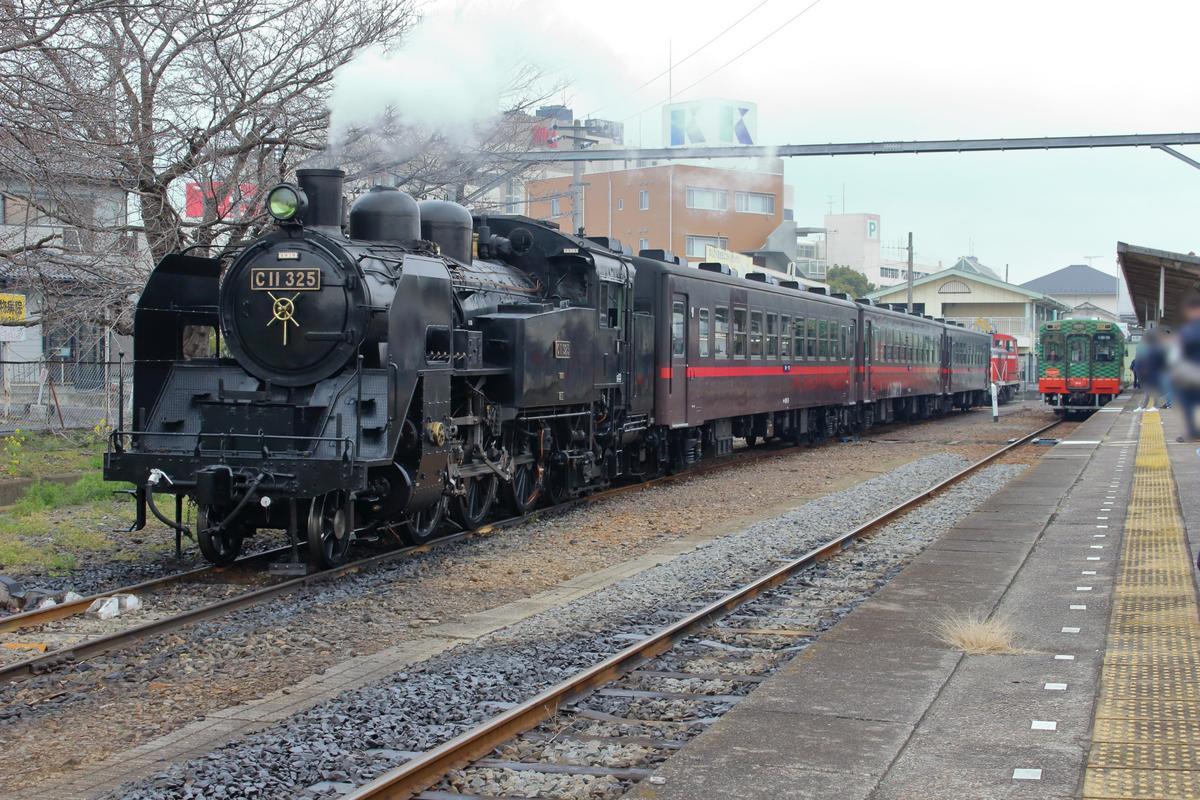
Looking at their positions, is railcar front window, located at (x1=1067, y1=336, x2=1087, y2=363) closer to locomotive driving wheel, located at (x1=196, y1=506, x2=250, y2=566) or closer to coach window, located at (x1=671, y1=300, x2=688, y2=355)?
coach window, located at (x1=671, y1=300, x2=688, y2=355)

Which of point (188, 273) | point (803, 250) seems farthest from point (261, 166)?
point (803, 250)

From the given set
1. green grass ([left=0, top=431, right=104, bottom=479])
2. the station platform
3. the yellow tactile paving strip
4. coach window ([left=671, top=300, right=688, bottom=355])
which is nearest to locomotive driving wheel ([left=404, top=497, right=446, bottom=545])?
the station platform

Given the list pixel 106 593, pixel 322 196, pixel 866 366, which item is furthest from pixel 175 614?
pixel 866 366

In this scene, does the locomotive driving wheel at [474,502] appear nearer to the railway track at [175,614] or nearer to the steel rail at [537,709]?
the railway track at [175,614]

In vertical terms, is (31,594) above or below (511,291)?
below

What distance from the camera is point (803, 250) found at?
103m

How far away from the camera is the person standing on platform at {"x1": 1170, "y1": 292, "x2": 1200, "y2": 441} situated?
64.7 inches

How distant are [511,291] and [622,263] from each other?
276 cm

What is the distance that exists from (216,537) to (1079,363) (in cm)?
3173

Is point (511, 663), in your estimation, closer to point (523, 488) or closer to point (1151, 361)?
point (1151, 361)

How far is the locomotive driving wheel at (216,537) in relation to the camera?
33.2 feet

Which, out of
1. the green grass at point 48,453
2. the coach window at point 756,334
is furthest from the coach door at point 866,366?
the green grass at point 48,453

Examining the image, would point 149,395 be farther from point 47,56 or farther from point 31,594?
point 47,56

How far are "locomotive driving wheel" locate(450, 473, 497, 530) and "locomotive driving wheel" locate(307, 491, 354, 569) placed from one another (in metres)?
1.70
